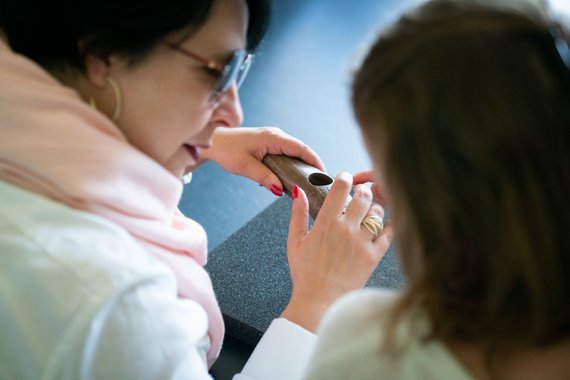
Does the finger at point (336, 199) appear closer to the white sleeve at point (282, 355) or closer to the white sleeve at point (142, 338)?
the white sleeve at point (282, 355)

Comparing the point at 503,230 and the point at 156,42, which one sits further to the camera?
the point at 156,42

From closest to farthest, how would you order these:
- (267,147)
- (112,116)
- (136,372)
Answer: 1. (136,372)
2. (112,116)
3. (267,147)

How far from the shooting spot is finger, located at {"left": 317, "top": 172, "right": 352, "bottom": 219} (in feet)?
2.64

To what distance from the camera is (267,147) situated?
1.01m

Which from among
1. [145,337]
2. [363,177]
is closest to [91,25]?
[145,337]

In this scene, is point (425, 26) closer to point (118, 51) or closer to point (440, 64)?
point (440, 64)

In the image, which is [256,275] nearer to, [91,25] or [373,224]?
[373,224]

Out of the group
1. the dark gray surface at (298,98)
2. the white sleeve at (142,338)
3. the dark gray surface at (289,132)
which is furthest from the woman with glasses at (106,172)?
the dark gray surface at (298,98)

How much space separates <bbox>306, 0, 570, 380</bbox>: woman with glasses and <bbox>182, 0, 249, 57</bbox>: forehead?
0.19m

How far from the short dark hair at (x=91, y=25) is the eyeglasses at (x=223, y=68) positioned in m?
0.03

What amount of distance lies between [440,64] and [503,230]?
13cm

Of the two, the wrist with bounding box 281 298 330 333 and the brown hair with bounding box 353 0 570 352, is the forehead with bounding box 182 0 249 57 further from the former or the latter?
the wrist with bounding box 281 298 330 333

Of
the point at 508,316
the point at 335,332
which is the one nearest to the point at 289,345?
the point at 335,332

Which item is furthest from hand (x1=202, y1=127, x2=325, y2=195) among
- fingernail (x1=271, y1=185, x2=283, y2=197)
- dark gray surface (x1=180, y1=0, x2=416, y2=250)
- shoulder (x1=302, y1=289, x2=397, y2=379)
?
shoulder (x1=302, y1=289, x2=397, y2=379)
